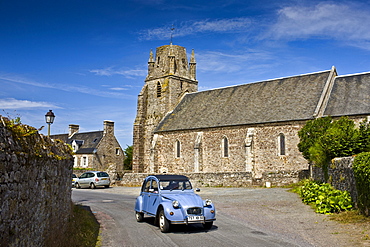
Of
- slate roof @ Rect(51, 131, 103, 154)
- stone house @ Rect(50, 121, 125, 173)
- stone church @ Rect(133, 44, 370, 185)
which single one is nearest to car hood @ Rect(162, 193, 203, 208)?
stone church @ Rect(133, 44, 370, 185)

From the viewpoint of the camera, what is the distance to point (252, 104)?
35.3 metres

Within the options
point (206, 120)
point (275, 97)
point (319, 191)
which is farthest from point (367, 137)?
point (206, 120)

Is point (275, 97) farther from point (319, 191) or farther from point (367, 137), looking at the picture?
point (319, 191)

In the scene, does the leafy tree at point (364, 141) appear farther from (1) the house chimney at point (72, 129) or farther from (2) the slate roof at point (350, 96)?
(1) the house chimney at point (72, 129)

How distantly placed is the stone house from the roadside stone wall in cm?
3870

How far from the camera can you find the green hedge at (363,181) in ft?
33.4

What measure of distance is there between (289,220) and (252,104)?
24387 millimetres

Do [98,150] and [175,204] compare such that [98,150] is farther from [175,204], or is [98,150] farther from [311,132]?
[175,204]

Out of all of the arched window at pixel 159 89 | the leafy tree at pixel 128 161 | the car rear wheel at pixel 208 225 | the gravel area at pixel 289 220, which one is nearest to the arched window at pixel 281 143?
the gravel area at pixel 289 220

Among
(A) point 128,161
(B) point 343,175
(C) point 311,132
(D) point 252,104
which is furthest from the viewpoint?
(A) point 128,161

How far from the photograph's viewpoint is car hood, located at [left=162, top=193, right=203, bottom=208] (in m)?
9.96

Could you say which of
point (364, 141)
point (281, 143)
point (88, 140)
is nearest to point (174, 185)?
point (364, 141)

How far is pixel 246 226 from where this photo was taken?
10820mm

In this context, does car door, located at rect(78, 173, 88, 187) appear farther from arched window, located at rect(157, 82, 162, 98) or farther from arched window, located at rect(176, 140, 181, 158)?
arched window, located at rect(157, 82, 162, 98)
